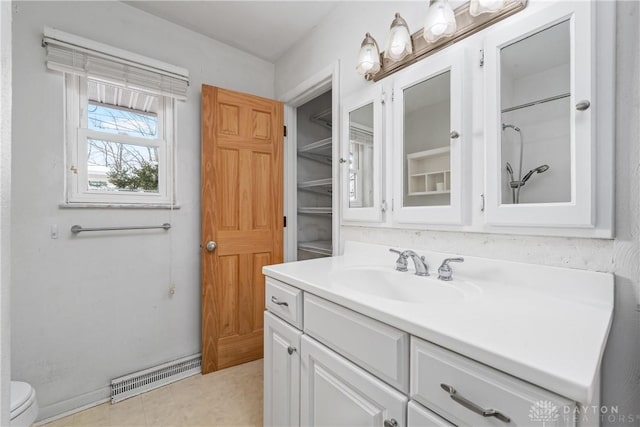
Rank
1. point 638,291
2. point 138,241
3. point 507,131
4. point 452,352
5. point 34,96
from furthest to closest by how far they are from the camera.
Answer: point 138,241, point 34,96, point 507,131, point 638,291, point 452,352

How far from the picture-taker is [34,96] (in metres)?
1.48

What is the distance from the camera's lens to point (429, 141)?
4.12 feet

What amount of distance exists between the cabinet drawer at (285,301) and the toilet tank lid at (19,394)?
41.3 inches

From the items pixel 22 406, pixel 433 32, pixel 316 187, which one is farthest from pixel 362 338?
pixel 316 187

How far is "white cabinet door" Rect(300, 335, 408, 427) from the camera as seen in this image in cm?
77

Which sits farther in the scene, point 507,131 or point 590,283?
point 507,131

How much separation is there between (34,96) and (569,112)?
7.97ft

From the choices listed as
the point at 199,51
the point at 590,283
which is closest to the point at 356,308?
the point at 590,283

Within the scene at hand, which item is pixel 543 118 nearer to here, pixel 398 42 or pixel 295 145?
pixel 398 42

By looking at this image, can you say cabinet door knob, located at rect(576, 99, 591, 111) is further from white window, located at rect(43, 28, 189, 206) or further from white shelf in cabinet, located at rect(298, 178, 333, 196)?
white window, located at rect(43, 28, 189, 206)

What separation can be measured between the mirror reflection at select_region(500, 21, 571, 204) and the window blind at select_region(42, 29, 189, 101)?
1.92 m

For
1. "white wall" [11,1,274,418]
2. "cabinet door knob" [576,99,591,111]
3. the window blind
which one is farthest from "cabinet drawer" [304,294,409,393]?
the window blind

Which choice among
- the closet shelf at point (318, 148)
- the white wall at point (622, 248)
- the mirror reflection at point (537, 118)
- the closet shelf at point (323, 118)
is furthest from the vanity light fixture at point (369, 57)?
the closet shelf at point (323, 118)

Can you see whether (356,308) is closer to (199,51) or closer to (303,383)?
(303,383)
